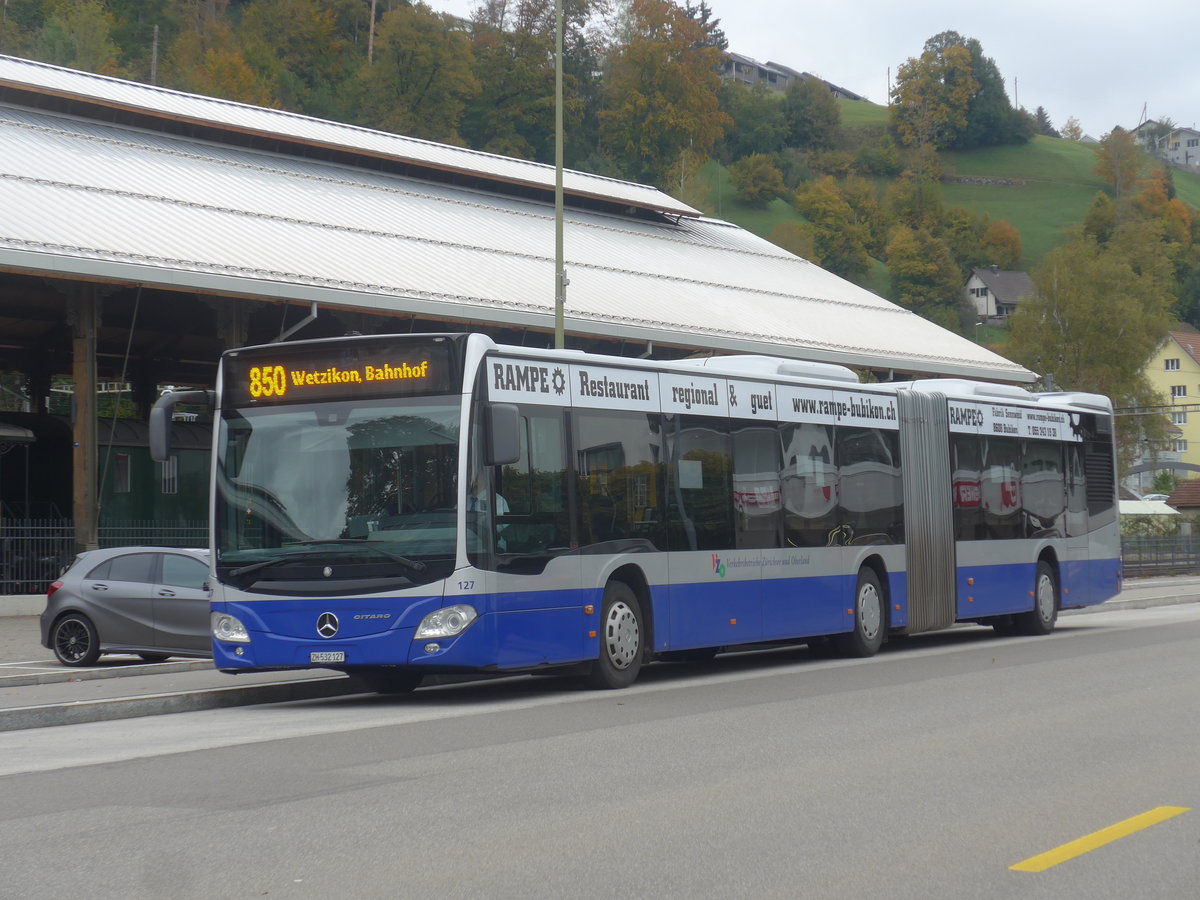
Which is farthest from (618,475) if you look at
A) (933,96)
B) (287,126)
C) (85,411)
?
(933,96)

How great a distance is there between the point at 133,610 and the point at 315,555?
6161 mm

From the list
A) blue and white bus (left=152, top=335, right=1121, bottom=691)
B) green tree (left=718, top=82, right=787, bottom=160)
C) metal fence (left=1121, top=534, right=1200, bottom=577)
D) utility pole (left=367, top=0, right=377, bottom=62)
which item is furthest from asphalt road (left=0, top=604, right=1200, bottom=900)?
green tree (left=718, top=82, right=787, bottom=160)

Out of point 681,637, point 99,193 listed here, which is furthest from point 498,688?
point 99,193

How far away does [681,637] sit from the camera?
1479 cm

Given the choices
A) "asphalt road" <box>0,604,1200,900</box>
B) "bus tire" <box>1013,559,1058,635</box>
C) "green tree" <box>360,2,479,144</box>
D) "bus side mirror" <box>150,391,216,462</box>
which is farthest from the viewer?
"green tree" <box>360,2,479,144</box>

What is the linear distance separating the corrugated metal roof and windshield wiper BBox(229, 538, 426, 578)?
80.0 feet

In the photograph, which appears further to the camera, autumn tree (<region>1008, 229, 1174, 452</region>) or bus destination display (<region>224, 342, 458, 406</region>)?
autumn tree (<region>1008, 229, 1174, 452</region>)

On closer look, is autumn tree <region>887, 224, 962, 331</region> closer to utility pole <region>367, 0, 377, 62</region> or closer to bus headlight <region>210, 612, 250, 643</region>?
utility pole <region>367, 0, 377, 62</region>

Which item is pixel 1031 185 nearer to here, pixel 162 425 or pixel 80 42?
pixel 80 42

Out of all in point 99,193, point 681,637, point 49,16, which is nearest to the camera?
point 681,637

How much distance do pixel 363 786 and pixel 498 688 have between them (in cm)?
653

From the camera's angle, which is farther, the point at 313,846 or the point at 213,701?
the point at 213,701

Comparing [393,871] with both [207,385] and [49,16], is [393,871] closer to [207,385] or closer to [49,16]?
[207,385]

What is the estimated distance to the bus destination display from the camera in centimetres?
1270
